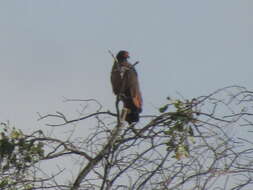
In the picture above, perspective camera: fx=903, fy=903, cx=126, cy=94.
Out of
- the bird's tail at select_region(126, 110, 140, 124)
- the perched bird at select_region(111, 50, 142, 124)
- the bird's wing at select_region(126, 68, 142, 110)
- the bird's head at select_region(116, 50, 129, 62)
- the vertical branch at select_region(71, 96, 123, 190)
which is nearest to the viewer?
the vertical branch at select_region(71, 96, 123, 190)

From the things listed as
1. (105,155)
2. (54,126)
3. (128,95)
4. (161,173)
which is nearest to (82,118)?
(54,126)

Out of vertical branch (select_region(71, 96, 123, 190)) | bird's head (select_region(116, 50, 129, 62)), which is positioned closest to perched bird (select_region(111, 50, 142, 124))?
bird's head (select_region(116, 50, 129, 62))

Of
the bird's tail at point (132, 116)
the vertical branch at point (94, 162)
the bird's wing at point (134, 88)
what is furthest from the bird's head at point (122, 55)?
the vertical branch at point (94, 162)

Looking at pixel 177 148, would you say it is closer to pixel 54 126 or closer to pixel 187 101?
pixel 187 101

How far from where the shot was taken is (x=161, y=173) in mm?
6039

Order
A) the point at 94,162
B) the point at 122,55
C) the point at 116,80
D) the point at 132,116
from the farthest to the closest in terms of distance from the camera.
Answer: the point at 122,55, the point at 116,80, the point at 132,116, the point at 94,162

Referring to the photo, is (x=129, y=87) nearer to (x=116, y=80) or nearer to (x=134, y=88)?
(x=134, y=88)

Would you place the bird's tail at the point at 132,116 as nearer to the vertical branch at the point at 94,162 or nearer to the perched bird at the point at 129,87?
the perched bird at the point at 129,87

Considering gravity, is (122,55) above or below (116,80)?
above

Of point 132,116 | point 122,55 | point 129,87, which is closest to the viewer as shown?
point 132,116

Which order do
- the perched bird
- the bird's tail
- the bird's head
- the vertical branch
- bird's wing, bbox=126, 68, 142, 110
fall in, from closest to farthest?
the vertical branch, the bird's tail, the perched bird, bird's wing, bbox=126, 68, 142, 110, the bird's head

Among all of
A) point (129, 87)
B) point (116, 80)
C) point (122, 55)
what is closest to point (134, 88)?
point (129, 87)

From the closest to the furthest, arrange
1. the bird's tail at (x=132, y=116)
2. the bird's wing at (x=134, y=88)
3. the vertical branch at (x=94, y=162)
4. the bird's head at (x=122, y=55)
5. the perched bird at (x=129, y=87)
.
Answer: the vertical branch at (x=94, y=162) → the bird's tail at (x=132, y=116) → the perched bird at (x=129, y=87) → the bird's wing at (x=134, y=88) → the bird's head at (x=122, y=55)

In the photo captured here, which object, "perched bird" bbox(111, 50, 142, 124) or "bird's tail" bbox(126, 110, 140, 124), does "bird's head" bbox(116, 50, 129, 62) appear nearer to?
"perched bird" bbox(111, 50, 142, 124)
